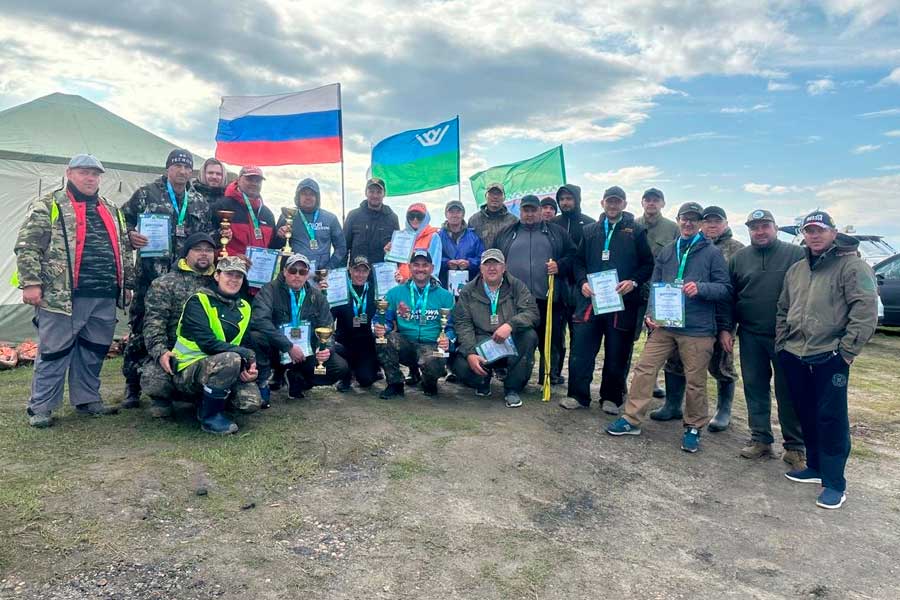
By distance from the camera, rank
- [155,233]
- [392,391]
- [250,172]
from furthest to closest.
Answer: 1. [392,391]
2. [250,172]
3. [155,233]

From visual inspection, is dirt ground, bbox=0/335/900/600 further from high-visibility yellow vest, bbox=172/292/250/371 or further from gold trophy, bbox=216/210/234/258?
gold trophy, bbox=216/210/234/258

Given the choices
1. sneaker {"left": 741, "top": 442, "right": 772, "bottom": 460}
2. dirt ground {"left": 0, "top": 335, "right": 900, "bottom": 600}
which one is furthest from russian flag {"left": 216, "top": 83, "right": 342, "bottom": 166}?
sneaker {"left": 741, "top": 442, "right": 772, "bottom": 460}

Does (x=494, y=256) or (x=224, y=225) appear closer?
(x=224, y=225)

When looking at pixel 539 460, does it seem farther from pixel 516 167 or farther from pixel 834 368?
pixel 516 167

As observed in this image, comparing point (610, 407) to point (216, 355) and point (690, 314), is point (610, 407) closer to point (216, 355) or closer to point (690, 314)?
point (690, 314)

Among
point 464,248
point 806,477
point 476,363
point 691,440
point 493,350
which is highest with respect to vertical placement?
point 464,248

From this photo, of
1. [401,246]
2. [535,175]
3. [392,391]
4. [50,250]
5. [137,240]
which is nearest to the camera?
[50,250]

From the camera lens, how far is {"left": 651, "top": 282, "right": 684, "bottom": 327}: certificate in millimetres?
5215

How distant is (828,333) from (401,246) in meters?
4.26

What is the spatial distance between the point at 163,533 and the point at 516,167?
27.5ft

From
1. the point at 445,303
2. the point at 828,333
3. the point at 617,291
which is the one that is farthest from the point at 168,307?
the point at 828,333

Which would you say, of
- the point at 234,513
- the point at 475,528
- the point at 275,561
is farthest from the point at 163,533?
the point at 475,528

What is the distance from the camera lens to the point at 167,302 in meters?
5.07

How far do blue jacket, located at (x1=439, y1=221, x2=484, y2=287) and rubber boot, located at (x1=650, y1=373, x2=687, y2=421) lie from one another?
2513 millimetres
